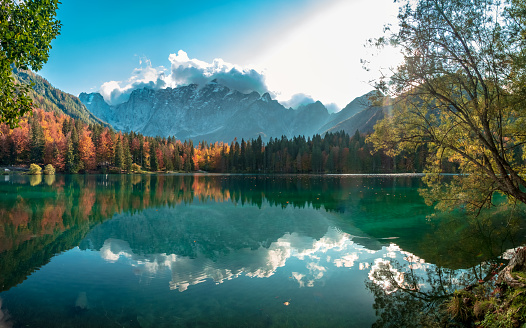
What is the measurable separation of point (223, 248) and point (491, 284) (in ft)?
45.6

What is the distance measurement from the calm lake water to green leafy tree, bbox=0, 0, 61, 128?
25.7 feet

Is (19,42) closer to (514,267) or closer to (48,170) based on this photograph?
(514,267)

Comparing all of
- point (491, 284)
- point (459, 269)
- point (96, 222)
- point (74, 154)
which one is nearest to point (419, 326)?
point (491, 284)

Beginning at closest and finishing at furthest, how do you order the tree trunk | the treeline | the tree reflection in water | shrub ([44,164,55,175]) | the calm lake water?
the tree trunk
the tree reflection in water
the calm lake water
shrub ([44,164,55,175])
the treeline

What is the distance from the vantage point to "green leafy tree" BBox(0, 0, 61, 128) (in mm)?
10453

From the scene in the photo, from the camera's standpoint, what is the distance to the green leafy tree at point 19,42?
10.5 meters

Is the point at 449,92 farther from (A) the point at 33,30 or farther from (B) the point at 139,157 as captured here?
(B) the point at 139,157

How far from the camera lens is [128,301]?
33.9 feet

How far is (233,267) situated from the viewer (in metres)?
14.3

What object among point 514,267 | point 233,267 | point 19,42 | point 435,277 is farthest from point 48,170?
point 514,267

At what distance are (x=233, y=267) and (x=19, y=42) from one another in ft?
46.3

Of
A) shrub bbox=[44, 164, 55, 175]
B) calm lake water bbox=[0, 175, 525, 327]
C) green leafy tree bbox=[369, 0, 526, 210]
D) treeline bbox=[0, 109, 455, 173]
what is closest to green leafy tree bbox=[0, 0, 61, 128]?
calm lake water bbox=[0, 175, 525, 327]

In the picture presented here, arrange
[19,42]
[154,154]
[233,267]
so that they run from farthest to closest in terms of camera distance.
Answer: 1. [154,154]
2. [233,267]
3. [19,42]

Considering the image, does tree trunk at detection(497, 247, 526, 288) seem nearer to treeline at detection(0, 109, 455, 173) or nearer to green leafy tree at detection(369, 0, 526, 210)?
green leafy tree at detection(369, 0, 526, 210)
